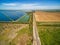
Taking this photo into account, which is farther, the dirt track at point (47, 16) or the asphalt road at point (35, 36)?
the dirt track at point (47, 16)

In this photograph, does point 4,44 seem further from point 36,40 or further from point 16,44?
point 36,40

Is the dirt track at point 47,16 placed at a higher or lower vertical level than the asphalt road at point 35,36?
higher

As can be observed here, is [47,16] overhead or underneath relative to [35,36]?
overhead

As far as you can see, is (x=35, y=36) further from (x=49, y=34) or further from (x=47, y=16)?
(x=47, y=16)

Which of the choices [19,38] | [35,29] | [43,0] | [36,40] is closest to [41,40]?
[36,40]

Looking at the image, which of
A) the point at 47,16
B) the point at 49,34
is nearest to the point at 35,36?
the point at 49,34

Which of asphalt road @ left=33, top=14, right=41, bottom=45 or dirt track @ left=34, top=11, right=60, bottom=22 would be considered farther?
dirt track @ left=34, top=11, right=60, bottom=22

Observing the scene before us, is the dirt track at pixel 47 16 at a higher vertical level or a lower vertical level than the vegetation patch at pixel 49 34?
higher

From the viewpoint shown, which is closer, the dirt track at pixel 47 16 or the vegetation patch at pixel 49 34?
the vegetation patch at pixel 49 34
